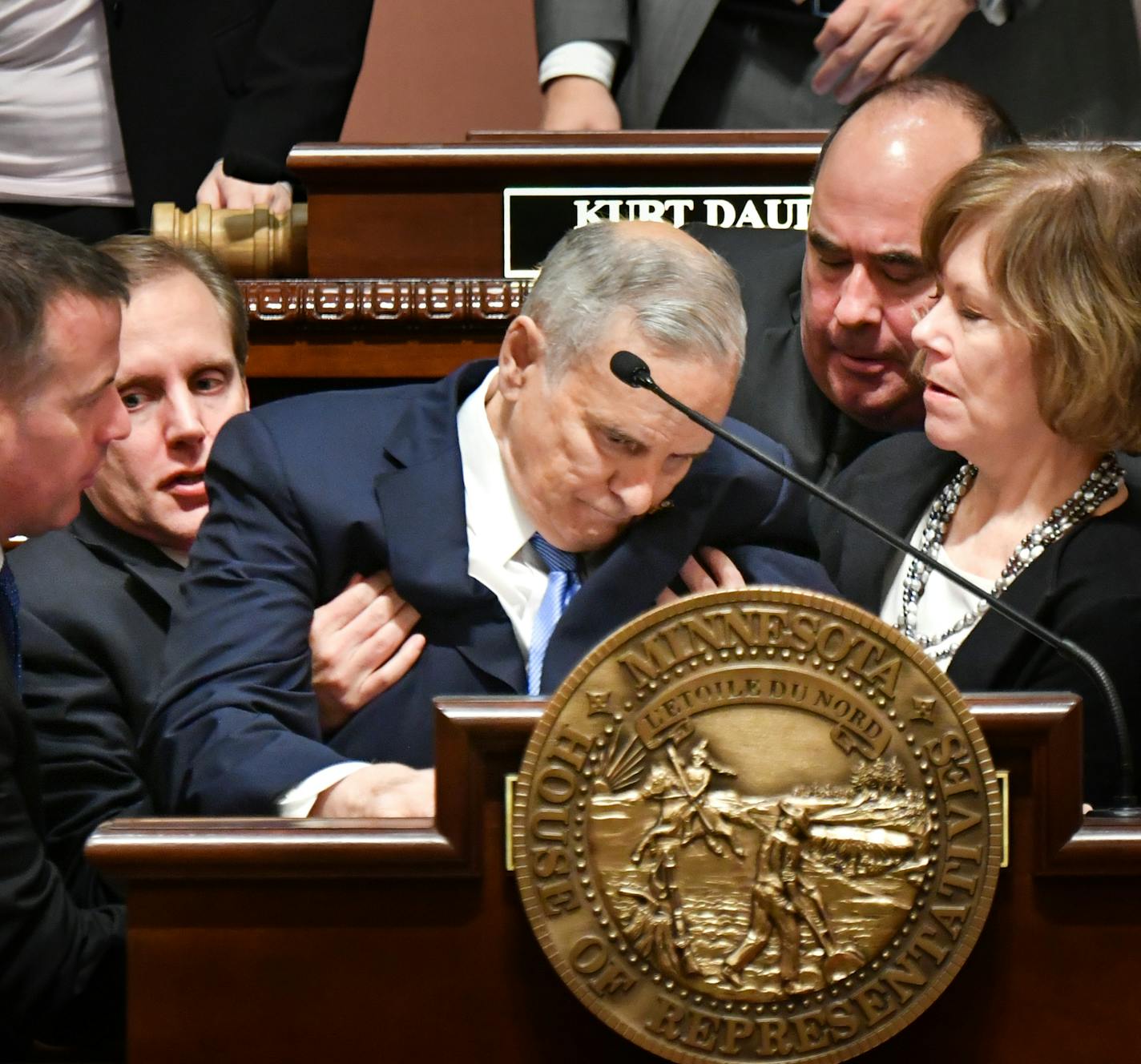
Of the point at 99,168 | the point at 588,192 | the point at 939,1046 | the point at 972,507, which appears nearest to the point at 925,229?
the point at 972,507

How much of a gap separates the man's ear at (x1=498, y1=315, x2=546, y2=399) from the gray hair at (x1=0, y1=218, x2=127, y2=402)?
1.05 feet

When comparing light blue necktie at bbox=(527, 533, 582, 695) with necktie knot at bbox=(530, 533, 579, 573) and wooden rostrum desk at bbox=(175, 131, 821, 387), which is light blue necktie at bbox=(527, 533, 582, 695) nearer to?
necktie knot at bbox=(530, 533, 579, 573)

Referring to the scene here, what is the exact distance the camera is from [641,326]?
145 centimetres

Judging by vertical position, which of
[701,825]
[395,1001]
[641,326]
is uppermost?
[641,326]

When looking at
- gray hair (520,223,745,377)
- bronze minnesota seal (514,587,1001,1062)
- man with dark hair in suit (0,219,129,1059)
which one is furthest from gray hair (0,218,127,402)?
bronze minnesota seal (514,587,1001,1062)

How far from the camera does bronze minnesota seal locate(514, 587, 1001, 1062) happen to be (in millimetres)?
1086

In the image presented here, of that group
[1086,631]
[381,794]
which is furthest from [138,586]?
[1086,631]

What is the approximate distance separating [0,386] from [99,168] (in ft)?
3.14

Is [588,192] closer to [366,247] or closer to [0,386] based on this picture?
[366,247]

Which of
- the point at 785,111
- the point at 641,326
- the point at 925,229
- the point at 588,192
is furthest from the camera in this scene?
the point at 785,111

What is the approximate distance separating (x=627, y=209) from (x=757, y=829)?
43.9 inches

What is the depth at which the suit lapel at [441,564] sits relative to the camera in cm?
152

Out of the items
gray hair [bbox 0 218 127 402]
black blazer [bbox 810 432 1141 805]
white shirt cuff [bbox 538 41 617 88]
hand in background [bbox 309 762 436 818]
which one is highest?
gray hair [bbox 0 218 127 402]

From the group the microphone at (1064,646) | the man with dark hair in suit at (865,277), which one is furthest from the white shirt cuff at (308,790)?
the man with dark hair in suit at (865,277)
